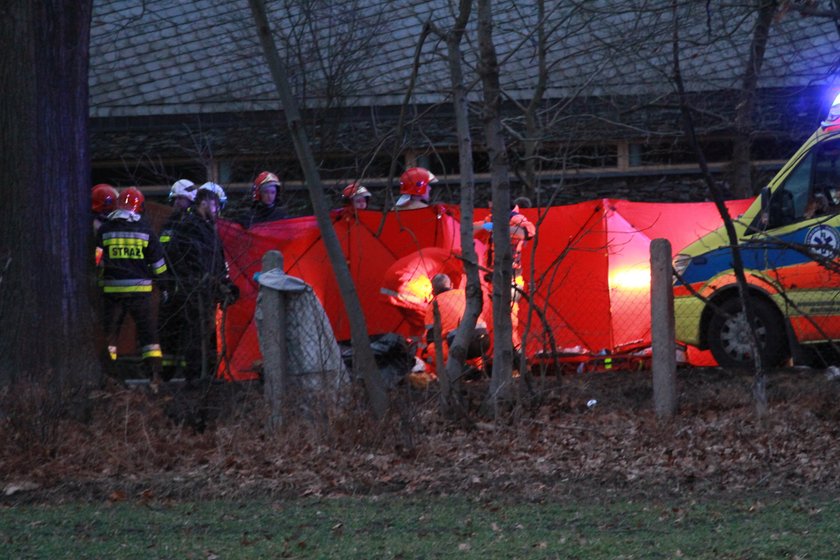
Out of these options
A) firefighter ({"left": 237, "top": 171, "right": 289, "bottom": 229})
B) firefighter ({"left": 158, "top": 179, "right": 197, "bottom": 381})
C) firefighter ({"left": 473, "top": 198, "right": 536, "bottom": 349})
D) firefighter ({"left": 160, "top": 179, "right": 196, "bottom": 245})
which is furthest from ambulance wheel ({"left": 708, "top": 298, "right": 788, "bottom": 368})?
firefighter ({"left": 160, "top": 179, "right": 196, "bottom": 245})

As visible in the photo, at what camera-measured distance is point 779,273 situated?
11.2 metres

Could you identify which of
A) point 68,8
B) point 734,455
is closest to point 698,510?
point 734,455

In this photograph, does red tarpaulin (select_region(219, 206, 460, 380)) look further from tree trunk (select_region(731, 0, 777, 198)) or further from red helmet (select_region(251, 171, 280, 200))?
tree trunk (select_region(731, 0, 777, 198))

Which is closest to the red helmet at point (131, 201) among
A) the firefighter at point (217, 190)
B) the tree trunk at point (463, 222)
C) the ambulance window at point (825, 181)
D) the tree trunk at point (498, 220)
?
the firefighter at point (217, 190)

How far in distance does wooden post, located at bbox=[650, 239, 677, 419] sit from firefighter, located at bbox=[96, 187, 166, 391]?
451 centimetres

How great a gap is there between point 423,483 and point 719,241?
18.3ft

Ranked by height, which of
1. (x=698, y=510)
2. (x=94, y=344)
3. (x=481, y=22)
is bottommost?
(x=698, y=510)

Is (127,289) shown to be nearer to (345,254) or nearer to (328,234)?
(345,254)

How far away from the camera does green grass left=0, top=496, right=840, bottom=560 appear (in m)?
5.98

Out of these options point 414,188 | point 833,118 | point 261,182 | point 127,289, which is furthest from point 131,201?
point 833,118

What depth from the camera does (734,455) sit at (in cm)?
815

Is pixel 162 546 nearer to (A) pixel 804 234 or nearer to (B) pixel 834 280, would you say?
(B) pixel 834 280

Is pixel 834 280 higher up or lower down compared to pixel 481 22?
lower down

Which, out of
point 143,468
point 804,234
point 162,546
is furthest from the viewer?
point 804,234
